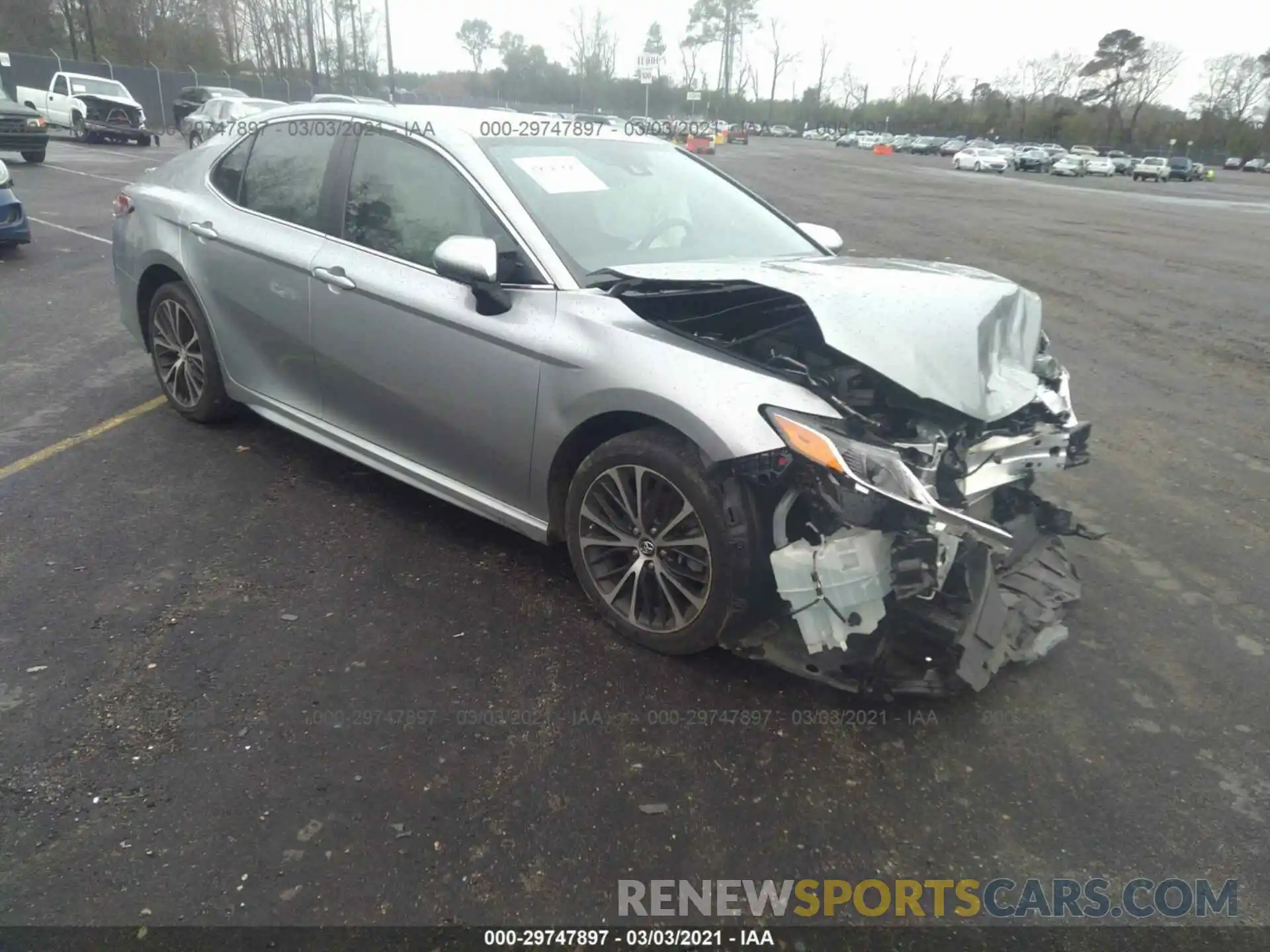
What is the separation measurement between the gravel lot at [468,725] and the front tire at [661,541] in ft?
0.60

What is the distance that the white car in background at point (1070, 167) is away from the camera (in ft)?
165

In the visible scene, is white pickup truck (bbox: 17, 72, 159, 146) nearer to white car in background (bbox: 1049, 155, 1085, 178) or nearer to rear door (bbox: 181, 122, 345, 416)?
rear door (bbox: 181, 122, 345, 416)

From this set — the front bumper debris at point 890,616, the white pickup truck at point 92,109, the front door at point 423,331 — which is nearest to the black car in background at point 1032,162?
the white pickup truck at point 92,109

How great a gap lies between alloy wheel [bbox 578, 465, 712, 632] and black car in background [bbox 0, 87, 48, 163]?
2021 cm

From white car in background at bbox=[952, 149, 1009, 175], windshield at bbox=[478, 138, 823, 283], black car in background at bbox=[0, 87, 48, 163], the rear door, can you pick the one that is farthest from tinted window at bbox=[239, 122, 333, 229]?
white car in background at bbox=[952, 149, 1009, 175]

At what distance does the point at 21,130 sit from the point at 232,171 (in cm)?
1813

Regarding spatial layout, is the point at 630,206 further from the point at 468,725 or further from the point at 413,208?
Result: the point at 468,725

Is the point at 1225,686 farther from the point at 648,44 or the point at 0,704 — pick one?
the point at 648,44

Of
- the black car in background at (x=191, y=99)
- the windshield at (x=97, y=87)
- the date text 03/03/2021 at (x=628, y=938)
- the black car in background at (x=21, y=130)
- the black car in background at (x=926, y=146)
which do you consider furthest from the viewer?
the black car in background at (x=926, y=146)

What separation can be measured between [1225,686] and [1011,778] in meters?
1.10

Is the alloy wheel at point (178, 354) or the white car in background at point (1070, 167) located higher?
the alloy wheel at point (178, 354)

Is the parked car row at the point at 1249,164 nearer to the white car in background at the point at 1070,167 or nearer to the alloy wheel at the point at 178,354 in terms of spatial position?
the white car in background at the point at 1070,167

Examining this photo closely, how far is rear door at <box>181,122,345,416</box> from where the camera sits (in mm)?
4262

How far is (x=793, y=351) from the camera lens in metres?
3.28
